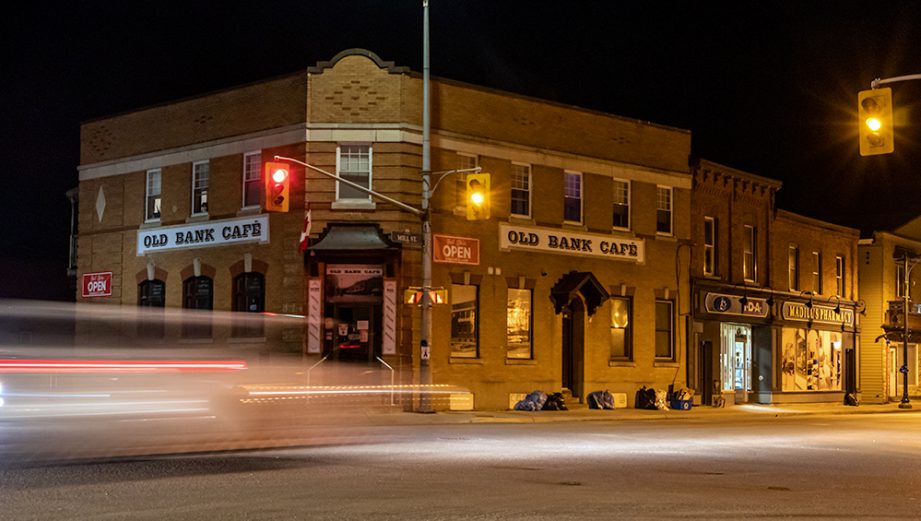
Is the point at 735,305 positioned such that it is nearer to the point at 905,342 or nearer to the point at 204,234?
the point at 905,342

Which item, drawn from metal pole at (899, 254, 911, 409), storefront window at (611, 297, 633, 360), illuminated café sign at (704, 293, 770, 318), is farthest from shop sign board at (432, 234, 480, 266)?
metal pole at (899, 254, 911, 409)

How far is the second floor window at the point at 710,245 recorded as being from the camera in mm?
40156

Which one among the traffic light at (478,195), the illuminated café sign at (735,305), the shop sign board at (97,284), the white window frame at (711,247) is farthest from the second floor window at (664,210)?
the shop sign board at (97,284)

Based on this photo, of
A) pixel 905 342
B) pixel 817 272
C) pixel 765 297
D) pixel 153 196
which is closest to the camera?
pixel 153 196

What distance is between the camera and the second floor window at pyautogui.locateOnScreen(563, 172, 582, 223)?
115 ft

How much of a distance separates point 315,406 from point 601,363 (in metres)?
11.2

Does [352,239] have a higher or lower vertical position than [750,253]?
lower

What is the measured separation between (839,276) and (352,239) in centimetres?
2660

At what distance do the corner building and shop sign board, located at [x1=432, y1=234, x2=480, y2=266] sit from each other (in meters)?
0.05

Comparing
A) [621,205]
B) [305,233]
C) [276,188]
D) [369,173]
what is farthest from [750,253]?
[276,188]

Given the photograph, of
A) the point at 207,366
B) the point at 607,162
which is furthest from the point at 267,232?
the point at 207,366

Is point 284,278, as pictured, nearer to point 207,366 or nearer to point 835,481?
point 207,366

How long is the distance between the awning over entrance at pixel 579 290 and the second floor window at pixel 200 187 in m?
11.2

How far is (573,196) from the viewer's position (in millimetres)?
35344
